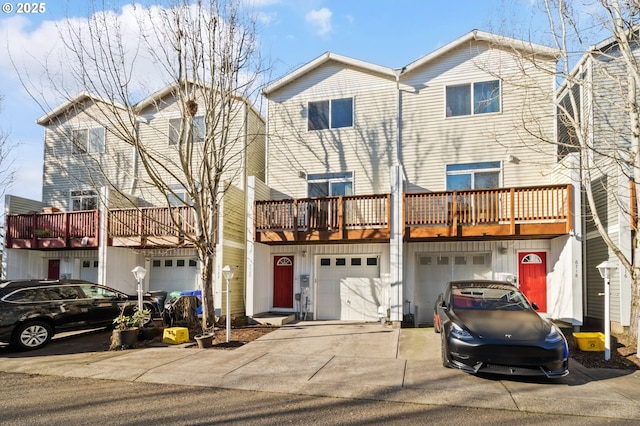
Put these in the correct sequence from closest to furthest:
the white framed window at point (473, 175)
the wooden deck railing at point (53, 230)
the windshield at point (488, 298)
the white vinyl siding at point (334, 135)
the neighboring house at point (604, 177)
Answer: the windshield at point (488, 298)
the neighboring house at point (604, 177)
the white framed window at point (473, 175)
the white vinyl siding at point (334, 135)
the wooden deck railing at point (53, 230)

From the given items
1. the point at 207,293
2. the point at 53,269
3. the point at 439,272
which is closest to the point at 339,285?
the point at 439,272

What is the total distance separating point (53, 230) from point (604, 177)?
1692 cm

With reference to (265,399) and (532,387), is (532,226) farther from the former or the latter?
(265,399)

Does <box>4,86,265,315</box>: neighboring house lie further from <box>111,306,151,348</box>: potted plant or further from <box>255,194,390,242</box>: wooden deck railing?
<box>111,306,151,348</box>: potted plant

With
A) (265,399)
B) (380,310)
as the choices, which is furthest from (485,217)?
(265,399)

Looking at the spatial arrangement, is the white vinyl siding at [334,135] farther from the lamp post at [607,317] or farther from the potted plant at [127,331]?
the lamp post at [607,317]

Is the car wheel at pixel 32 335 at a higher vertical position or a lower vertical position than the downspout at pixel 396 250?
lower

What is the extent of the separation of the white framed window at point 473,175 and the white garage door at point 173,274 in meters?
9.05

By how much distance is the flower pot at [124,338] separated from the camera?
29.1 ft

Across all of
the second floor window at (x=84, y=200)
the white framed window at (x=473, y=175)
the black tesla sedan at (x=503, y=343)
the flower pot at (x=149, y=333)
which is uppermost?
the white framed window at (x=473, y=175)

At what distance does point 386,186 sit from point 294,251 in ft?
11.7

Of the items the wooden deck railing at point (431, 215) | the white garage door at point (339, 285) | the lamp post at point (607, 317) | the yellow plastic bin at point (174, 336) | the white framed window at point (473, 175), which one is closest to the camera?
the lamp post at point (607, 317)

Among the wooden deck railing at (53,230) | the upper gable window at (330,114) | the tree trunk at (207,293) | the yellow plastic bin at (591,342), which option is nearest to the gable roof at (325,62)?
the upper gable window at (330,114)

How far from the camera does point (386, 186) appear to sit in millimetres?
13188
